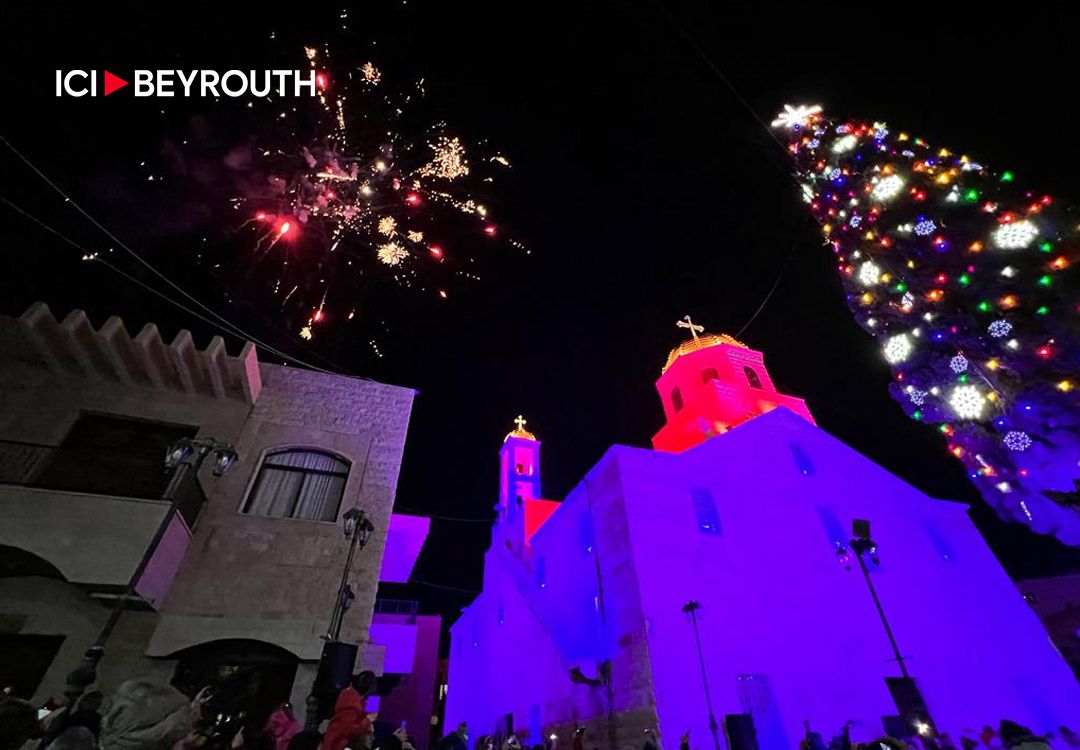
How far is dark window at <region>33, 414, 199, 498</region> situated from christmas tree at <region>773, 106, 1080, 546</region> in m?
18.8

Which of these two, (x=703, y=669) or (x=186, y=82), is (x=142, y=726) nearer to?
(x=186, y=82)

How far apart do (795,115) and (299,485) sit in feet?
58.2

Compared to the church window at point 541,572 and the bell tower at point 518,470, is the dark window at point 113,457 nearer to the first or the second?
the church window at point 541,572

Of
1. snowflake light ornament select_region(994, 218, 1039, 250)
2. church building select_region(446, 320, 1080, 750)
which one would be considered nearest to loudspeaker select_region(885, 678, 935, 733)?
church building select_region(446, 320, 1080, 750)

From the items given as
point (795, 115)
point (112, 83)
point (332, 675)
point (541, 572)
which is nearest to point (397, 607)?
point (541, 572)

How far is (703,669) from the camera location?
1466 centimetres

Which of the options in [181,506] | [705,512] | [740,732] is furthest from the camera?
[705,512]

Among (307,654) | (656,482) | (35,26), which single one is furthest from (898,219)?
(35,26)

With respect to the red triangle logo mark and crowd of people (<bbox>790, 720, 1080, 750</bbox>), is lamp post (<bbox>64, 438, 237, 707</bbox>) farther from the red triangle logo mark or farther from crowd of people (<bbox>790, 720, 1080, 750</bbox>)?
crowd of people (<bbox>790, 720, 1080, 750</bbox>)

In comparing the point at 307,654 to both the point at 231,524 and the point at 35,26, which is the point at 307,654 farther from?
the point at 35,26

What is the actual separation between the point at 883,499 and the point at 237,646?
25.3 m

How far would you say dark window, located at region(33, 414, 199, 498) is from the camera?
10172 mm

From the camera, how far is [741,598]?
16828 millimetres

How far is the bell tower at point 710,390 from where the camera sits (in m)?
26.6
